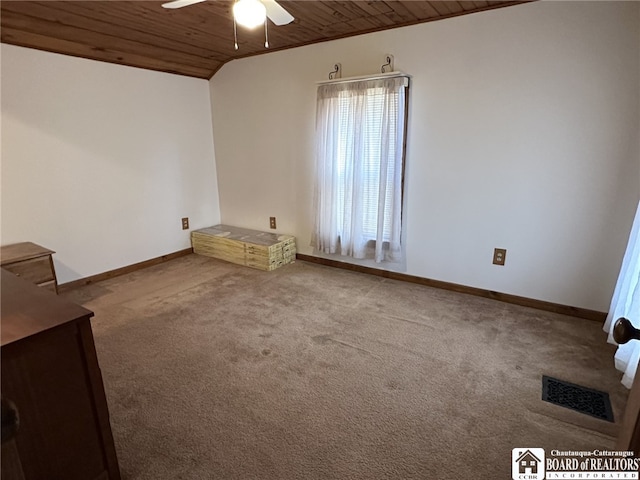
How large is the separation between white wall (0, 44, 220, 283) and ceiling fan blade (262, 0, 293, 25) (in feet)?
6.88

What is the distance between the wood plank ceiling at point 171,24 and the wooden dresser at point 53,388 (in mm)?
2108

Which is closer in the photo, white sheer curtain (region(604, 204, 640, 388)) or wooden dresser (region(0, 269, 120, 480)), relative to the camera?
wooden dresser (region(0, 269, 120, 480))

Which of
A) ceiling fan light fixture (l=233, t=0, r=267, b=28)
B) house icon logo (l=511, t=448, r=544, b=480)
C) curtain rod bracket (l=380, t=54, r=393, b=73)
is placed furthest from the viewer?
curtain rod bracket (l=380, t=54, r=393, b=73)

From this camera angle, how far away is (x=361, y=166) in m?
3.26

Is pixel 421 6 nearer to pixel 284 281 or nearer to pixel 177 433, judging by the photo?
pixel 284 281

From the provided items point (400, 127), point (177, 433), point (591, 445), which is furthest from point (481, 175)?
point (177, 433)

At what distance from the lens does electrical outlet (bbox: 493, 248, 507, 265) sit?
289 centimetres

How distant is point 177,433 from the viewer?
66.0 inches

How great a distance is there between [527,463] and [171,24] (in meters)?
3.51

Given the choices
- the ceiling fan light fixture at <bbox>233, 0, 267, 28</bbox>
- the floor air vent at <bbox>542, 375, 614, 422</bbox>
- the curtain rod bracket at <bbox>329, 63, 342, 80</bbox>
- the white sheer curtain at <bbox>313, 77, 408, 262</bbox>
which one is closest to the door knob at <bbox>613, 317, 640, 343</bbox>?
the floor air vent at <bbox>542, 375, 614, 422</bbox>

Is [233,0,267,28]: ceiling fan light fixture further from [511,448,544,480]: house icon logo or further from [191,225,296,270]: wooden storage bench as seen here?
[511,448,544,480]: house icon logo

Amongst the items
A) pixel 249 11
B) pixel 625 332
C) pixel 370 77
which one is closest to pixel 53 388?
pixel 625 332

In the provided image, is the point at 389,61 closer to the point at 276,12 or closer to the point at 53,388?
the point at 276,12

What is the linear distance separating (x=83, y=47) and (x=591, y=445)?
429 cm
